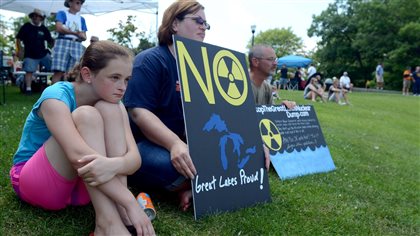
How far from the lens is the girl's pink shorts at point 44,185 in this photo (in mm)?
1758

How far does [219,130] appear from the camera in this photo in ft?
7.81

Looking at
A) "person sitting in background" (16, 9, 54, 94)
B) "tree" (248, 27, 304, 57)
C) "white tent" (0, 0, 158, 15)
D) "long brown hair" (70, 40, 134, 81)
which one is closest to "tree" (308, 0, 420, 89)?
"tree" (248, 27, 304, 57)

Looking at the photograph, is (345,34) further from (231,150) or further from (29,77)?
(231,150)

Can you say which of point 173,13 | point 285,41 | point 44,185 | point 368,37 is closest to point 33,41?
point 173,13

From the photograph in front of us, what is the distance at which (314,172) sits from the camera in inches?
150

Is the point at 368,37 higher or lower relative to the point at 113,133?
higher

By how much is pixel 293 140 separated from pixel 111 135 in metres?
2.44

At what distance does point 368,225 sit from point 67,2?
5099 millimetres

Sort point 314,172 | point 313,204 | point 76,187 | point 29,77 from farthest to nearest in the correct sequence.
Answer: point 29,77
point 314,172
point 313,204
point 76,187

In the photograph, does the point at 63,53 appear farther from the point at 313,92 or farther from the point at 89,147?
the point at 313,92

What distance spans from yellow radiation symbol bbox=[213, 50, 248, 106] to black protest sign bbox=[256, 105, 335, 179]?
0.94 metres

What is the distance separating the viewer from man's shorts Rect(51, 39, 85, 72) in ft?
19.3

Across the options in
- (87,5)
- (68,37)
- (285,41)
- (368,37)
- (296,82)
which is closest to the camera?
(68,37)

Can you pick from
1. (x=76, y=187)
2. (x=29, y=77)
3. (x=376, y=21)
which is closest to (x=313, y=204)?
(x=76, y=187)
